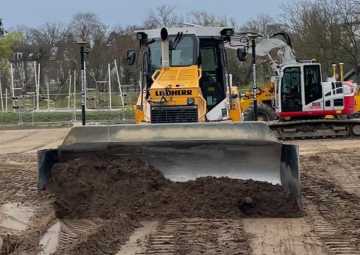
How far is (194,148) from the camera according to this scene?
812 cm

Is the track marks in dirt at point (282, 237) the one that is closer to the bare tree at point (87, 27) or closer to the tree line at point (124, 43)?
the tree line at point (124, 43)

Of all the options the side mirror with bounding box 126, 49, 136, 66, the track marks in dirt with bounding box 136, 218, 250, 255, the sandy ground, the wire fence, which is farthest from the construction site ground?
the wire fence

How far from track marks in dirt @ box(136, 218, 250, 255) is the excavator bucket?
939 millimetres

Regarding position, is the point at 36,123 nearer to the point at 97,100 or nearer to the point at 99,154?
the point at 97,100

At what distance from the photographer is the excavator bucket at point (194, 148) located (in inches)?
312

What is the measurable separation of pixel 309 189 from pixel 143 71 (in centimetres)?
338

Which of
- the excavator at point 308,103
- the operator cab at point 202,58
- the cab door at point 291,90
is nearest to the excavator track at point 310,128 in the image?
the excavator at point 308,103

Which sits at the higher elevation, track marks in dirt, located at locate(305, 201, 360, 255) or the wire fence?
the wire fence

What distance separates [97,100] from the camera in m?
37.9

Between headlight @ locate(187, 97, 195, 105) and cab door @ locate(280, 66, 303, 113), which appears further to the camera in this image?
cab door @ locate(280, 66, 303, 113)

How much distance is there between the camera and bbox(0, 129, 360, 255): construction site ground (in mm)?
6121

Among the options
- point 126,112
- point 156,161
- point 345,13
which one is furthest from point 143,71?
point 345,13

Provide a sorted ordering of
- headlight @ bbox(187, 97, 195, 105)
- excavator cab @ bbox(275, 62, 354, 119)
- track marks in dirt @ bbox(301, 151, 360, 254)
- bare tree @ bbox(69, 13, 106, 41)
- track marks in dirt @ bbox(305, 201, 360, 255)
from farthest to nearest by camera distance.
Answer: bare tree @ bbox(69, 13, 106, 41)
excavator cab @ bbox(275, 62, 354, 119)
headlight @ bbox(187, 97, 195, 105)
track marks in dirt @ bbox(301, 151, 360, 254)
track marks in dirt @ bbox(305, 201, 360, 255)

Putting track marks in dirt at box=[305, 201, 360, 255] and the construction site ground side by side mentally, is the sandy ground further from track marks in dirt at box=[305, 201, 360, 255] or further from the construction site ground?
track marks in dirt at box=[305, 201, 360, 255]
